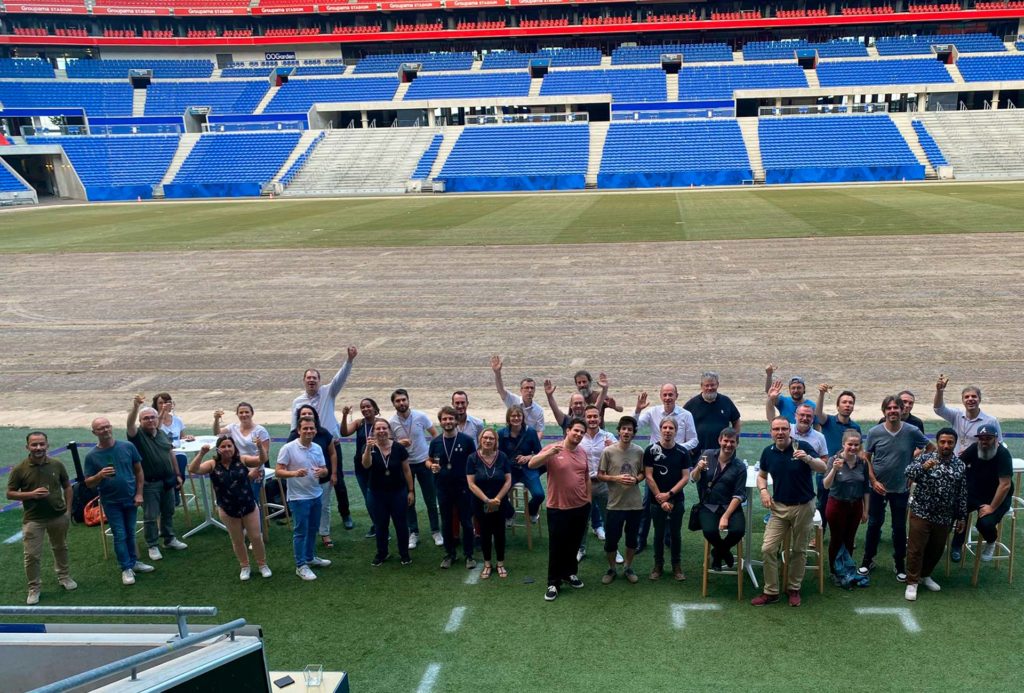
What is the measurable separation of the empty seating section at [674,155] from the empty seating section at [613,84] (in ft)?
20.9

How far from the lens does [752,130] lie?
59625 mm

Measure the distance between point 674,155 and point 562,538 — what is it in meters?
52.2

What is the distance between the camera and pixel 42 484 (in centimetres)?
751

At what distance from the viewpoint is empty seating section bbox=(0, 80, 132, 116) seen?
68.5 metres

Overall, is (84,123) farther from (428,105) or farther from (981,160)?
(981,160)

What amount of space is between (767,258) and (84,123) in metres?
66.8

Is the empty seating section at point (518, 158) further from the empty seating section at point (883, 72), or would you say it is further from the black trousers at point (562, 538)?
the black trousers at point (562, 538)

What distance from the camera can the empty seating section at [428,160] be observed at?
5766cm

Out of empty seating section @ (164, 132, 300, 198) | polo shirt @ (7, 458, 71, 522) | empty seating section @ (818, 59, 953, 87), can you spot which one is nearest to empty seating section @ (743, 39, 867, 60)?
empty seating section @ (818, 59, 953, 87)

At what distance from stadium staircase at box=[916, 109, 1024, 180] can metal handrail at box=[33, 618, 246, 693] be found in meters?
55.1

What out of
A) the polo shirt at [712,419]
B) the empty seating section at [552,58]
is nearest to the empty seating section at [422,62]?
the empty seating section at [552,58]

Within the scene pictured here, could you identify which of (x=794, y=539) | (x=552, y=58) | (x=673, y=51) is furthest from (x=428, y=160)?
(x=794, y=539)

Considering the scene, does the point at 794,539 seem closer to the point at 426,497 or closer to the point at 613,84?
the point at 426,497

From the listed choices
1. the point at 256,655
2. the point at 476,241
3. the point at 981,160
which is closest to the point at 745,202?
the point at 476,241
